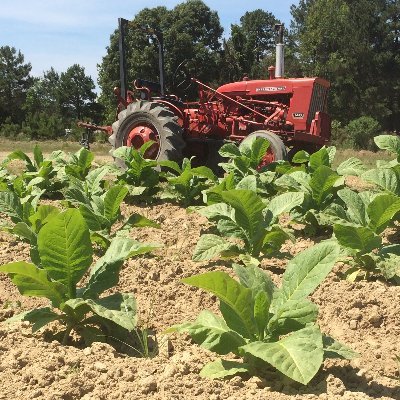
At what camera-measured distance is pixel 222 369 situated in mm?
1984

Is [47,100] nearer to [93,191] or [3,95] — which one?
[3,95]

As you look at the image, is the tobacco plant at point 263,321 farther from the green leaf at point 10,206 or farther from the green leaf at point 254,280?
the green leaf at point 10,206

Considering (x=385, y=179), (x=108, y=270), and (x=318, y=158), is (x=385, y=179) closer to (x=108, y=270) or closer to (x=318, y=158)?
(x=318, y=158)

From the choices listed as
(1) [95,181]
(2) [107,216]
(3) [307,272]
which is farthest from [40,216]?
(3) [307,272]

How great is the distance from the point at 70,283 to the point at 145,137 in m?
6.04

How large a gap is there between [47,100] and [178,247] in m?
50.1

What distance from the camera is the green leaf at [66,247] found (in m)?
2.23

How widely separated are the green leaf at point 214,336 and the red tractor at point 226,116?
5888 millimetres

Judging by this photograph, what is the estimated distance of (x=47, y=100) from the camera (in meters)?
51.6

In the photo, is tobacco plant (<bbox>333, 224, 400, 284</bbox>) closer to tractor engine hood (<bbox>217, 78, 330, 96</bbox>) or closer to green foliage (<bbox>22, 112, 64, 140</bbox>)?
tractor engine hood (<bbox>217, 78, 330, 96</bbox>)

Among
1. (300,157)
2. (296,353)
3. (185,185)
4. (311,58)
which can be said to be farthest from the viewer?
(311,58)

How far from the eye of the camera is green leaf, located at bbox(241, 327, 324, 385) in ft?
5.72

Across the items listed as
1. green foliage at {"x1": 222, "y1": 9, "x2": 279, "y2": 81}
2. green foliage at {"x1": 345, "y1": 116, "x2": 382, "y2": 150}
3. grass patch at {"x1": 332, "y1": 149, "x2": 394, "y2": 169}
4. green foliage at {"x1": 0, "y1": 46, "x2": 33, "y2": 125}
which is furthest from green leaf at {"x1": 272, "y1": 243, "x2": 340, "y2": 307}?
green foliage at {"x1": 0, "y1": 46, "x2": 33, "y2": 125}

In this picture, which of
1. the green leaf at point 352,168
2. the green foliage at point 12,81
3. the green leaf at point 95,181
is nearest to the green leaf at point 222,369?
the green leaf at point 95,181
